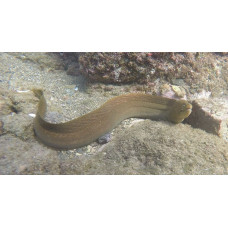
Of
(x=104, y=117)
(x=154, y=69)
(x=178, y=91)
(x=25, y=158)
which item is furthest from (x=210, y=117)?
(x=25, y=158)

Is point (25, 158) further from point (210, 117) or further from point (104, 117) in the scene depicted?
point (210, 117)

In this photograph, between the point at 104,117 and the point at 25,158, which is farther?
the point at 104,117

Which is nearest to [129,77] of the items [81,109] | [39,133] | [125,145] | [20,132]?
[81,109]

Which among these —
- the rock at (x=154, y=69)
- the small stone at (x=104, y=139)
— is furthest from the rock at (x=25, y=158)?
the rock at (x=154, y=69)

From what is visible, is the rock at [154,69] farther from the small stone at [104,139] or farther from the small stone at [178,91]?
the small stone at [104,139]

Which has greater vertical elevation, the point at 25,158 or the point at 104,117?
the point at 104,117

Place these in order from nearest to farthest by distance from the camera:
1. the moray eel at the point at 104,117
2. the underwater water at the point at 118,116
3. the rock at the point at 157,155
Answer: the rock at the point at 157,155
the underwater water at the point at 118,116
the moray eel at the point at 104,117

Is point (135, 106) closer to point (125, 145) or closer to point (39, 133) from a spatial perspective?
point (125, 145)

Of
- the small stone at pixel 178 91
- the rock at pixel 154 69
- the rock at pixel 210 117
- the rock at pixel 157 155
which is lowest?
the rock at pixel 157 155
